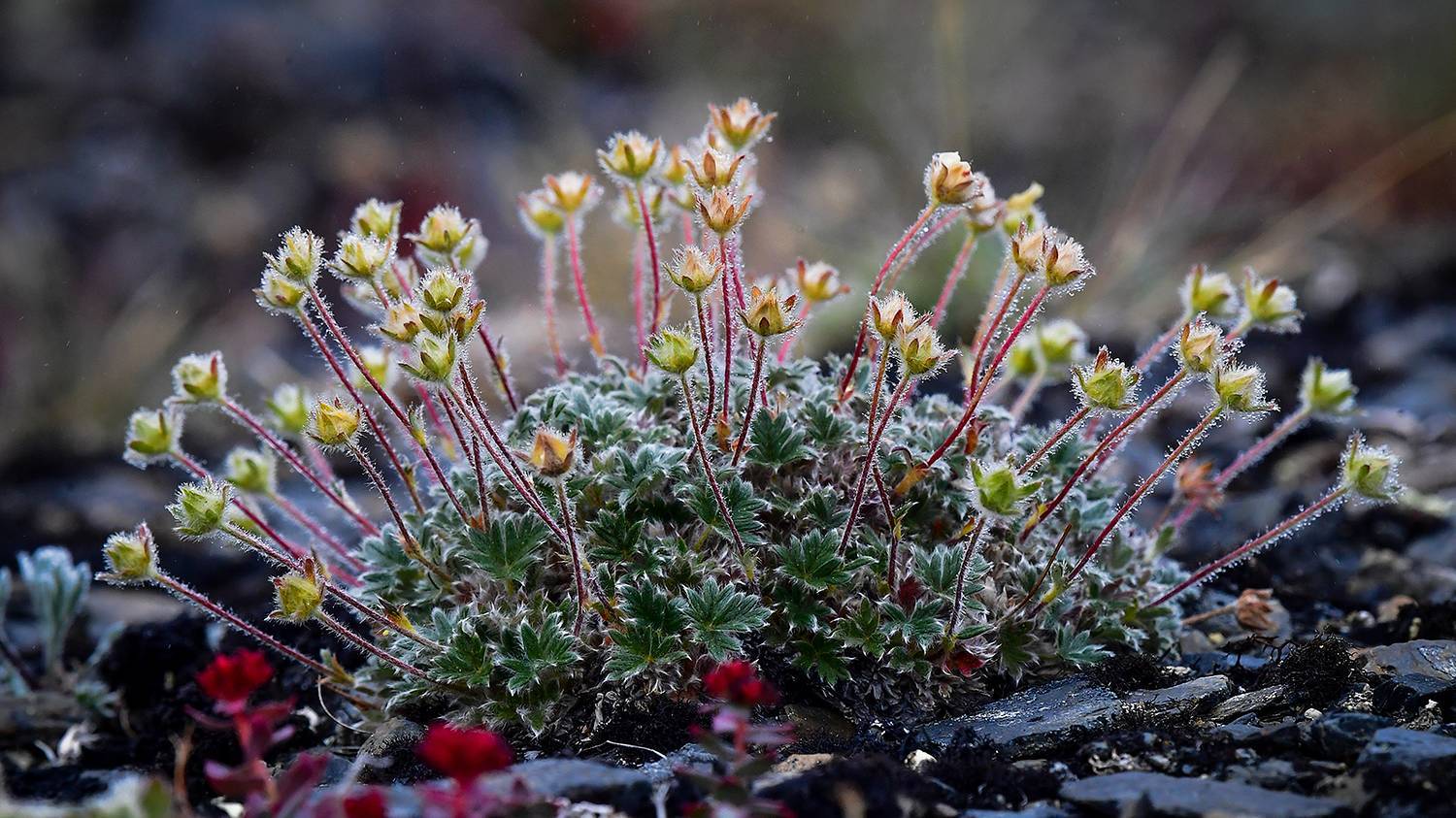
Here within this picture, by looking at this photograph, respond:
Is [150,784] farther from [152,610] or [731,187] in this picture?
[152,610]

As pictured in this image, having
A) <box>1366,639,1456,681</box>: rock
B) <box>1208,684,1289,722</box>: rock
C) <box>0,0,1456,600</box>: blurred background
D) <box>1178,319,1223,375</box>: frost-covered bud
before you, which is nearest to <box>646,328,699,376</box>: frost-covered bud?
<box>1178,319,1223,375</box>: frost-covered bud

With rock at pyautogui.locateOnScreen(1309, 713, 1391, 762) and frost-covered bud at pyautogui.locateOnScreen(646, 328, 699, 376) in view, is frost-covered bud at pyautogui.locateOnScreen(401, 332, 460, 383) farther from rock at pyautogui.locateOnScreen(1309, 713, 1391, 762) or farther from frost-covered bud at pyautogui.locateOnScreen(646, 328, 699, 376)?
rock at pyautogui.locateOnScreen(1309, 713, 1391, 762)

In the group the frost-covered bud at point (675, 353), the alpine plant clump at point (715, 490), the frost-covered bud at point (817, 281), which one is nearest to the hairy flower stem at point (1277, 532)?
the alpine plant clump at point (715, 490)

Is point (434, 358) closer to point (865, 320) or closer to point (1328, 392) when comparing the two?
point (865, 320)

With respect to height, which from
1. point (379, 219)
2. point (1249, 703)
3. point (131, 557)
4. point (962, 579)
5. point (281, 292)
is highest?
point (379, 219)

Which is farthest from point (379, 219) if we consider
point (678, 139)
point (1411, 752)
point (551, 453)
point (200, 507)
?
point (678, 139)
